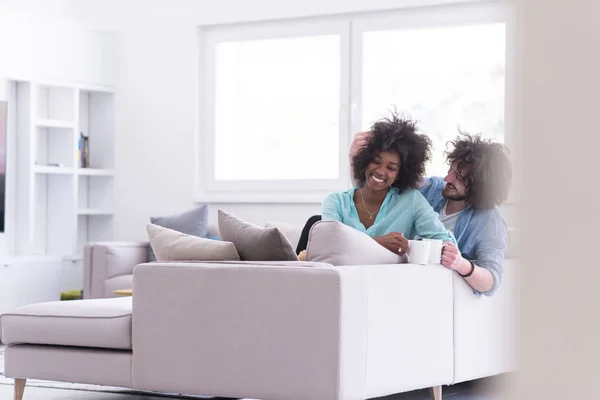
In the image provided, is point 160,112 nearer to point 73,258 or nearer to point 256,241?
point 73,258

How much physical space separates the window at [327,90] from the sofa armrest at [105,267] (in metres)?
0.92

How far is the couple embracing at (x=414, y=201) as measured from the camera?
11.3 feet

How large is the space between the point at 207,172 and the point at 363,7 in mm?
1601

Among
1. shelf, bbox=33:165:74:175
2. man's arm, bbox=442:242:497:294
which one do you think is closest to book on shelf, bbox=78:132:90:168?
shelf, bbox=33:165:74:175

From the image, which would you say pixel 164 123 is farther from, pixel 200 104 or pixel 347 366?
pixel 347 366

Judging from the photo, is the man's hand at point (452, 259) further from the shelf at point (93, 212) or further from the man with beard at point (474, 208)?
the shelf at point (93, 212)

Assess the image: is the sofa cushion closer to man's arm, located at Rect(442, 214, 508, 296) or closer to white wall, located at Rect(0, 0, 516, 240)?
man's arm, located at Rect(442, 214, 508, 296)

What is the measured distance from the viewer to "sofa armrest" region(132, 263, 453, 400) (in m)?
2.78

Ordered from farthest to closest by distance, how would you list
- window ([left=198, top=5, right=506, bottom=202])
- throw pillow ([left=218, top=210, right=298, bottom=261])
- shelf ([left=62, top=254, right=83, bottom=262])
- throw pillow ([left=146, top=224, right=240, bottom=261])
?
1. shelf ([left=62, top=254, right=83, bottom=262])
2. window ([left=198, top=5, right=506, bottom=202])
3. throw pillow ([left=146, top=224, right=240, bottom=261])
4. throw pillow ([left=218, top=210, right=298, bottom=261])

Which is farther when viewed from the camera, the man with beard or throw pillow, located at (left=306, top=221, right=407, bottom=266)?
the man with beard

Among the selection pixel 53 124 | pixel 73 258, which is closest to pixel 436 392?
pixel 73 258

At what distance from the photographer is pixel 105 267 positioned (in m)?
5.93

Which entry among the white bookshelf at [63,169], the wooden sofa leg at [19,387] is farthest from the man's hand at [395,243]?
the white bookshelf at [63,169]

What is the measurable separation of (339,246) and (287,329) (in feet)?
1.07
